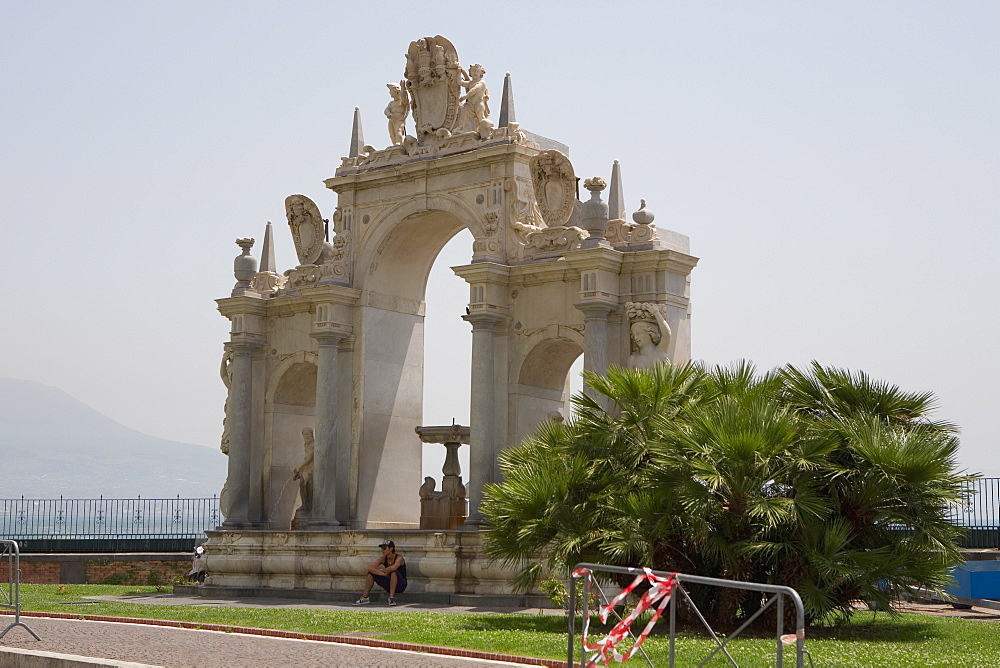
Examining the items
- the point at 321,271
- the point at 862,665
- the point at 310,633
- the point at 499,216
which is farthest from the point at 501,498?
the point at 321,271

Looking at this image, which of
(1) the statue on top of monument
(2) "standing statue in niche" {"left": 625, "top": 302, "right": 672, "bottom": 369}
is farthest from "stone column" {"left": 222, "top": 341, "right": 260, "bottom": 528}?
(2) "standing statue in niche" {"left": 625, "top": 302, "right": 672, "bottom": 369}

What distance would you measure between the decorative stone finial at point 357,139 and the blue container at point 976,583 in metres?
15.2

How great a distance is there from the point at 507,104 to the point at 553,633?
12954 millimetres

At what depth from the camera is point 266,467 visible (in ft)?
107

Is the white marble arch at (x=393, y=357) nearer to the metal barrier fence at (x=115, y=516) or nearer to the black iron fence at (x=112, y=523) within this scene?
the black iron fence at (x=112, y=523)

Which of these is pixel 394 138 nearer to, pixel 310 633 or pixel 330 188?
pixel 330 188

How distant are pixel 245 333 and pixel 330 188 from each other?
3894 millimetres

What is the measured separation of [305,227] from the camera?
3294 cm

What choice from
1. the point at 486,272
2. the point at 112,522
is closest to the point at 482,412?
the point at 486,272

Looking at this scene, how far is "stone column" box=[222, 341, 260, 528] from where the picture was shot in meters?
32.1

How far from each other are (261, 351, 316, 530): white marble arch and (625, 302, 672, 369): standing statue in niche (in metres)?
9.13

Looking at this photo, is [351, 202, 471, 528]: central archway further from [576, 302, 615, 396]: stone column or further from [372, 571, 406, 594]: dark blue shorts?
[576, 302, 615, 396]: stone column

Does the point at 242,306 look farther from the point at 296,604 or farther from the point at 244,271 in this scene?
the point at 296,604

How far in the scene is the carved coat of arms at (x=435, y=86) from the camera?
29.8 meters
